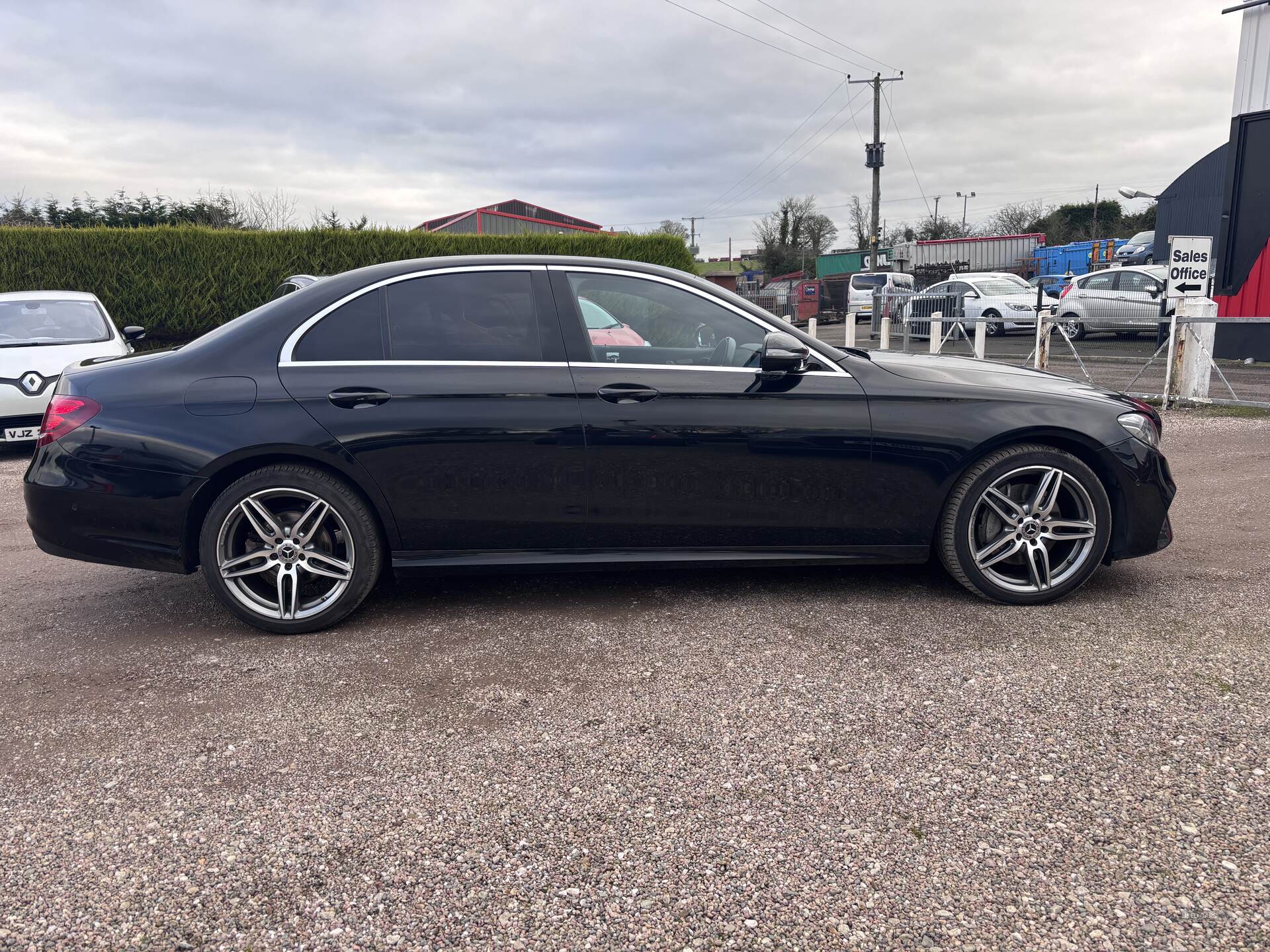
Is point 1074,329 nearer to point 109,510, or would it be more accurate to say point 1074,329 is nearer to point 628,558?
point 628,558

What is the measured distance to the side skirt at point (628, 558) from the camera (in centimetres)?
394

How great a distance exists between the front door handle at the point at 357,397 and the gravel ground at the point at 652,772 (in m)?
1.00

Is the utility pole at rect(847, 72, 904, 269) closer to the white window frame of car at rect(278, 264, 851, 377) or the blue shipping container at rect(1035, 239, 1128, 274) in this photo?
the blue shipping container at rect(1035, 239, 1128, 274)

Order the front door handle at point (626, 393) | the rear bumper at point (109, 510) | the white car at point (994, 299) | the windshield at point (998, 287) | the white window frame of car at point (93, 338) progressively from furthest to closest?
1. the windshield at point (998, 287)
2. the white car at point (994, 299)
3. the white window frame of car at point (93, 338)
4. the front door handle at point (626, 393)
5. the rear bumper at point (109, 510)

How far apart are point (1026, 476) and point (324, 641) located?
10.3ft

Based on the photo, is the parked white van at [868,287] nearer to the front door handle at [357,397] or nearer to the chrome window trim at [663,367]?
the chrome window trim at [663,367]

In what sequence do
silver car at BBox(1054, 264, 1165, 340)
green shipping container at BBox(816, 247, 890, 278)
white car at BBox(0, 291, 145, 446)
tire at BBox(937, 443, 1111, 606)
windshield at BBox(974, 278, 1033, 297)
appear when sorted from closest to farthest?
tire at BBox(937, 443, 1111, 606)
white car at BBox(0, 291, 145, 446)
silver car at BBox(1054, 264, 1165, 340)
windshield at BBox(974, 278, 1033, 297)
green shipping container at BBox(816, 247, 890, 278)

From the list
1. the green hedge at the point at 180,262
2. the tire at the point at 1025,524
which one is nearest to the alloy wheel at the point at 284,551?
the tire at the point at 1025,524

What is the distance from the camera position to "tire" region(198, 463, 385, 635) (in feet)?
12.4

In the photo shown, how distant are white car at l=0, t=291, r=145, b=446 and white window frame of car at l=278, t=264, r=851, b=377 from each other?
4.66 meters

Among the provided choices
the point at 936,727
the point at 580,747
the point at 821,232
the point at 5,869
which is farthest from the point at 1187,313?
the point at 821,232

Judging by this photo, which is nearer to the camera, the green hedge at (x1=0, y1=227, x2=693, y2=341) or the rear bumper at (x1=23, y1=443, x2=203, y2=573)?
the rear bumper at (x1=23, y1=443, x2=203, y2=573)

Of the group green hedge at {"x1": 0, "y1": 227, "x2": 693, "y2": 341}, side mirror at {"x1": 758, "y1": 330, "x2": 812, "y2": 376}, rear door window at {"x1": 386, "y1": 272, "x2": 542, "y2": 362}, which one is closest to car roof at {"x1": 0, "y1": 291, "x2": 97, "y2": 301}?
green hedge at {"x1": 0, "y1": 227, "x2": 693, "y2": 341}

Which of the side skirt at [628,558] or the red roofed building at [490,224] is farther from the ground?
the red roofed building at [490,224]
